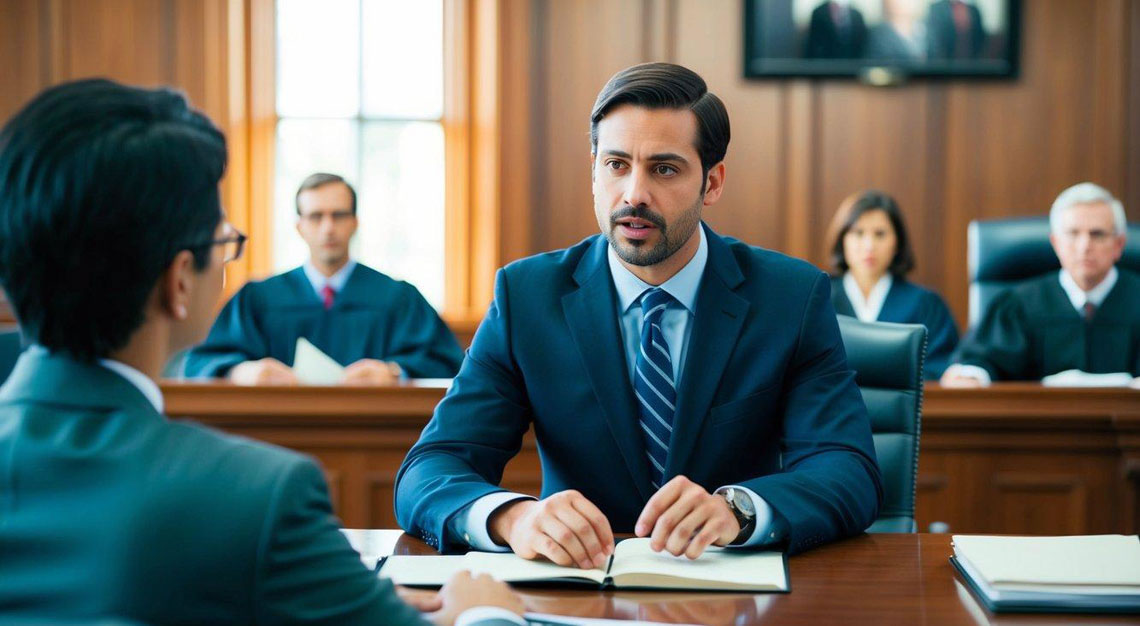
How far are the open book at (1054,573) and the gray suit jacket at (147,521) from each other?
827 millimetres

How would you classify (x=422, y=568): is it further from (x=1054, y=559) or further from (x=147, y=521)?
(x=1054, y=559)

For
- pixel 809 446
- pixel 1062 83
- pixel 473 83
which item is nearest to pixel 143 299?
pixel 809 446

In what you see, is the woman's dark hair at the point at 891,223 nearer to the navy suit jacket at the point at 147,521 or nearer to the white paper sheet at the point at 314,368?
the white paper sheet at the point at 314,368

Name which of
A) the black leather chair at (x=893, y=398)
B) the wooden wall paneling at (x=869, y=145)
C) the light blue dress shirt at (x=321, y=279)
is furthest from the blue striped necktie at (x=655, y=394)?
the wooden wall paneling at (x=869, y=145)

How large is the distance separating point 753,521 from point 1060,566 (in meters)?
0.42

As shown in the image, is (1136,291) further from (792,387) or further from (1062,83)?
(792,387)

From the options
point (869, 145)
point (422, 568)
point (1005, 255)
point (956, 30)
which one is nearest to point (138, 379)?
point (422, 568)

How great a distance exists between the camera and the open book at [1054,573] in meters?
1.44

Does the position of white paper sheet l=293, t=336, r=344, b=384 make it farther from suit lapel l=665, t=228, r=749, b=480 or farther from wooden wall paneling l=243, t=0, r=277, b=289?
wooden wall paneling l=243, t=0, r=277, b=289

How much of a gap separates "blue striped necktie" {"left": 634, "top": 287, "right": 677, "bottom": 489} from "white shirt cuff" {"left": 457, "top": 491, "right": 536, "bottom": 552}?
1.32ft

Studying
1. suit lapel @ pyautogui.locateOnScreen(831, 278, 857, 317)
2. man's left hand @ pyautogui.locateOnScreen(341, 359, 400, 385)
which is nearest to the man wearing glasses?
man's left hand @ pyautogui.locateOnScreen(341, 359, 400, 385)

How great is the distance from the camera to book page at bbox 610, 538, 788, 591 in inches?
60.2

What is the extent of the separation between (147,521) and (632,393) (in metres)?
1.17

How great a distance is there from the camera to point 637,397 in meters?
2.08
